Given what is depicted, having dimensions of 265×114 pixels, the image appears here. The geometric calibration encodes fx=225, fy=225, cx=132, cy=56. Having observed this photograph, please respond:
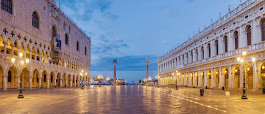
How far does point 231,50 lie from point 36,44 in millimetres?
37714

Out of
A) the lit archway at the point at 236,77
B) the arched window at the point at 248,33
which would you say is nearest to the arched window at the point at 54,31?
the lit archway at the point at 236,77

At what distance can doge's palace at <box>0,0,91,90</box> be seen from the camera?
36188mm

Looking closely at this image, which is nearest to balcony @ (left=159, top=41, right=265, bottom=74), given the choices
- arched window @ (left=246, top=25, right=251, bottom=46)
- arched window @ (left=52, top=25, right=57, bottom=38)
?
arched window @ (left=246, top=25, right=251, bottom=46)

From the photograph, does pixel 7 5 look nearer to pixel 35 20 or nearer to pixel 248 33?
pixel 35 20

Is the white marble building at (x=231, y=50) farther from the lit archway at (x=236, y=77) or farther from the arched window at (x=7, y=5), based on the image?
the arched window at (x=7, y=5)

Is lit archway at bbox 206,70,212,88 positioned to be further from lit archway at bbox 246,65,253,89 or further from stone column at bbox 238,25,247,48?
stone column at bbox 238,25,247,48

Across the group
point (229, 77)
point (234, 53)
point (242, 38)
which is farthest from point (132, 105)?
point (229, 77)

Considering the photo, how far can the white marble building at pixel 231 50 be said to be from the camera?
29703 mm

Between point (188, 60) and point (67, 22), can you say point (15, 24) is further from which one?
point (188, 60)

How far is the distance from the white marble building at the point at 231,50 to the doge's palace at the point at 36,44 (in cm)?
2540

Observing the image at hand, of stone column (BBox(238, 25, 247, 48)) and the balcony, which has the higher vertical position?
stone column (BBox(238, 25, 247, 48))

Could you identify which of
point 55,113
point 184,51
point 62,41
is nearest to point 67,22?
point 62,41

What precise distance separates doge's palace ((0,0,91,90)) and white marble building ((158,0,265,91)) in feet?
83.3

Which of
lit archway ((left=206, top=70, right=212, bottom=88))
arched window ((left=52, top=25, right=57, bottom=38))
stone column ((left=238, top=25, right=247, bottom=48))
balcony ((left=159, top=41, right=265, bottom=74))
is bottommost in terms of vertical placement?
lit archway ((left=206, top=70, right=212, bottom=88))
